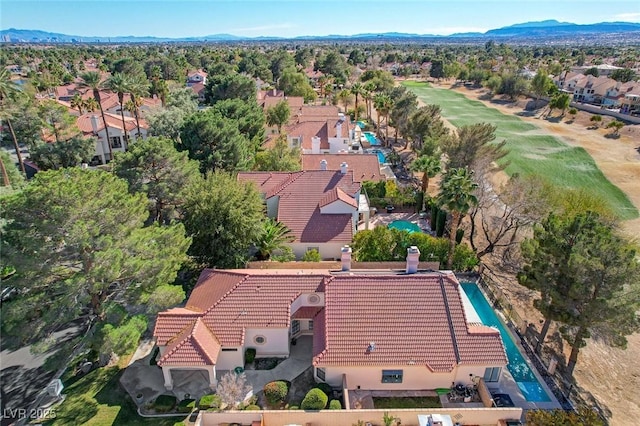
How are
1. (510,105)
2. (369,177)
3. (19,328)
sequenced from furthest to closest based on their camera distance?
(510,105), (369,177), (19,328)

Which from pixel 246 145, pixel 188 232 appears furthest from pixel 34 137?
pixel 188 232

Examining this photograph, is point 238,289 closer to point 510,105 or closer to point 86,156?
point 86,156

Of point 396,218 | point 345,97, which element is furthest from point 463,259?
point 345,97

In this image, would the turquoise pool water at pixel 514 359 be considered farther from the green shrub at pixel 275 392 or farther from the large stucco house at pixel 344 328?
the green shrub at pixel 275 392

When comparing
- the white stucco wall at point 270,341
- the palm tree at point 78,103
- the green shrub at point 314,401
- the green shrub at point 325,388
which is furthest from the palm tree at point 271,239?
the palm tree at point 78,103

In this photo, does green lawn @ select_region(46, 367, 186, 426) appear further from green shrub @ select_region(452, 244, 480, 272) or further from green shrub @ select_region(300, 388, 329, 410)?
green shrub @ select_region(452, 244, 480, 272)

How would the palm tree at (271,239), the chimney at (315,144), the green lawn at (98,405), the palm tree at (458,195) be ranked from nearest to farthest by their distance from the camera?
1. the green lawn at (98,405)
2. the palm tree at (458,195)
3. the palm tree at (271,239)
4. the chimney at (315,144)

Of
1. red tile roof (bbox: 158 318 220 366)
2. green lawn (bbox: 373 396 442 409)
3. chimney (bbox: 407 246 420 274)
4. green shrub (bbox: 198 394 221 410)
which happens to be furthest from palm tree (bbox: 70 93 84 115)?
green lawn (bbox: 373 396 442 409)
